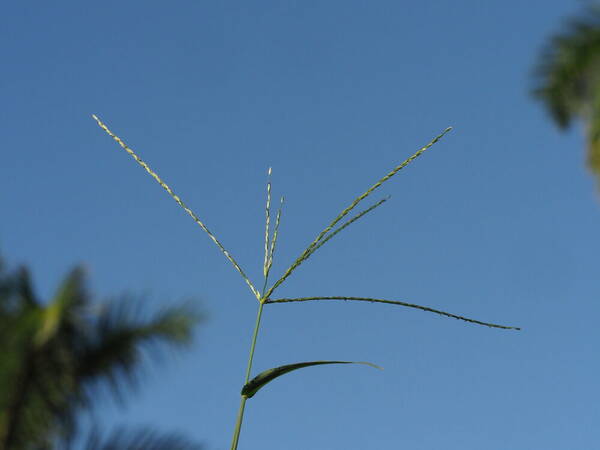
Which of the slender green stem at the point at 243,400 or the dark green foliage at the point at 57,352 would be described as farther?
the dark green foliage at the point at 57,352

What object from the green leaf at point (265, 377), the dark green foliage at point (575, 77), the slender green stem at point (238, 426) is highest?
the dark green foliage at point (575, 77)

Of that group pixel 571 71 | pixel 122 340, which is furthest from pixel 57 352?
pixel 571 71

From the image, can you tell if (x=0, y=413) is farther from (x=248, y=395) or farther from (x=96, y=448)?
(x=248, y=395)

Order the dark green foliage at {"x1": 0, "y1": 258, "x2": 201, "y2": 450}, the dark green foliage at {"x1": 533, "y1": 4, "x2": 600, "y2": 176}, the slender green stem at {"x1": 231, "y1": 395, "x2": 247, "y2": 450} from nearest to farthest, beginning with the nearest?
the slender green stem at {"x1": 231, "y1": 395, "x2": 247, "y2": 450}, the dark green foliage at {"x1": 0, "y1": 258, "x2": 201, "y2": 450}, the dark green foliage at {"x1": 533, "y1": 4, "x2": 600, "y2": 176}

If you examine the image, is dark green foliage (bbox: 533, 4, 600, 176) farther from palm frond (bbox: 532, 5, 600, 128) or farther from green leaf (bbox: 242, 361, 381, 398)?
green leaf (bbox: 242, 361, 381, 398)

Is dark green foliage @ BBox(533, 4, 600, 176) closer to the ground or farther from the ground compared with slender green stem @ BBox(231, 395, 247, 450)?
farther from the ground

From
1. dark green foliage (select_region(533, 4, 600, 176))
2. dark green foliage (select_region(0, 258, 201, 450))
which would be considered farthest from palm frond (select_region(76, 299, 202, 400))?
dark green foliage (select_region(533, 4, 600, 176))

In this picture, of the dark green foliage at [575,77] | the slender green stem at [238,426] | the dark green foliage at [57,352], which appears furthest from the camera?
the dark green foliage at [575,77]

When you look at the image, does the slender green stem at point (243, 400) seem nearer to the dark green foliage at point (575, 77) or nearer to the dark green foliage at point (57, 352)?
the dark green foliage at point (57, 352)

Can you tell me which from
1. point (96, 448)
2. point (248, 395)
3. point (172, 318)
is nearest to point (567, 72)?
point (172, 318)

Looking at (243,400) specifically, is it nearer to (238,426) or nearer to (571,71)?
(238,426)

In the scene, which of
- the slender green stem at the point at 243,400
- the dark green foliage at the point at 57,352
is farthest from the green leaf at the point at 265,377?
the dark green foliage at the point at 57,352
